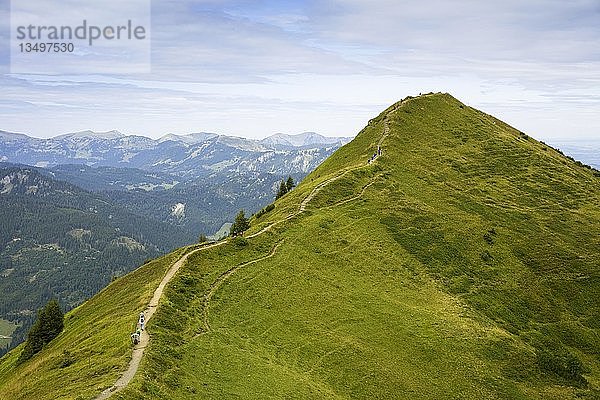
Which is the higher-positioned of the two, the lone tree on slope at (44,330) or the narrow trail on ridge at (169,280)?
the narrow trail on ridge at (169,280)

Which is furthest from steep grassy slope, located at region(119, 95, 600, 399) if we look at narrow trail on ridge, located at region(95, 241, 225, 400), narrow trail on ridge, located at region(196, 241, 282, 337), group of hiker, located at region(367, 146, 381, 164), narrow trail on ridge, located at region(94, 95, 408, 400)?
group of hiker, located at region(367, 146, 381, 164)

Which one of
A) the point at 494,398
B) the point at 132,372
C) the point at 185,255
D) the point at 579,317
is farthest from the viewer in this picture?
the point at 579,317

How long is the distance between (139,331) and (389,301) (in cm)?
3434

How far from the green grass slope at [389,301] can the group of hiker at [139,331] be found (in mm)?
1391

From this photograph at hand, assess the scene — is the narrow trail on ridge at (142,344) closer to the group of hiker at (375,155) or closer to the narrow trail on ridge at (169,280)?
the narrow trail on ridge at (169,280)

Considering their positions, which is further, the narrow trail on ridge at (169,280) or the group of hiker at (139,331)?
the group of hiker at (139,331)

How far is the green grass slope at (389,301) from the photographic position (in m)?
46.8

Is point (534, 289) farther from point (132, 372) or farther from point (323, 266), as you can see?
point (132, 372)

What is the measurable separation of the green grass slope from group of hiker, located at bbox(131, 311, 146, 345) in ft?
4.56

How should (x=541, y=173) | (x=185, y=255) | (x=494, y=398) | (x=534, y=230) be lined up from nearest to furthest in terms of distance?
(x=494, y=398)
(x=185, y=255)
(x=534, y=230)
(x=541, y=173)

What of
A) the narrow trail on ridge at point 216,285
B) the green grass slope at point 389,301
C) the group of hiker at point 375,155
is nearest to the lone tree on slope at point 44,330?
the green grass slope at point 389,301

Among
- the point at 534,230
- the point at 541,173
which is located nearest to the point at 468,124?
the point at 541,173

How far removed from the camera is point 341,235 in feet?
258

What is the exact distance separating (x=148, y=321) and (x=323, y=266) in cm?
2860
